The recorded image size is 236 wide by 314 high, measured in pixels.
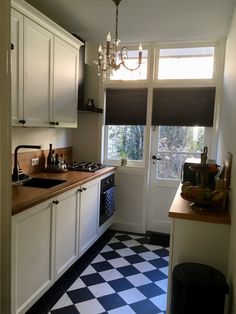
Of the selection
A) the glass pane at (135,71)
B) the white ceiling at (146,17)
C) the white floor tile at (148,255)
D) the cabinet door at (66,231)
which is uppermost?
the white ceiling at (146,17)

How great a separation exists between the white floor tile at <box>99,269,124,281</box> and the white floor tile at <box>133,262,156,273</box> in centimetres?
24

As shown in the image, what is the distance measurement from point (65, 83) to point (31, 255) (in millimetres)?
1801

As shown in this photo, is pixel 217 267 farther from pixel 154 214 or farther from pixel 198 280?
pixel 154 214

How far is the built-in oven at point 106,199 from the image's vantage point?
3245mm

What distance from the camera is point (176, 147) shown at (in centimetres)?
366

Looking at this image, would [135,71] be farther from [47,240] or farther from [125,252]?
[47,240]

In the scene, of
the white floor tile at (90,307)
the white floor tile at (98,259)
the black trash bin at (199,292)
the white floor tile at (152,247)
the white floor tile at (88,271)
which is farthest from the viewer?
the white floor tile at (152,247)

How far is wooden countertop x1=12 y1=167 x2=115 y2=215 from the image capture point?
1764 mm

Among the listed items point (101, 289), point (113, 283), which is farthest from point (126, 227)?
point (101, 289)

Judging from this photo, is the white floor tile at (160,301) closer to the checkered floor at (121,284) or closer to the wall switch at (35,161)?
the checkered floor at (121,284)

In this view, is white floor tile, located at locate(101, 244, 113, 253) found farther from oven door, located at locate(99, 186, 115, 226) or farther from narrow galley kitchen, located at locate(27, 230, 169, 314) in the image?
oven door, located at locate(99, 186, 115, 226)

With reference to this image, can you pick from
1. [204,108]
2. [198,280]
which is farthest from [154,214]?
[198,280]

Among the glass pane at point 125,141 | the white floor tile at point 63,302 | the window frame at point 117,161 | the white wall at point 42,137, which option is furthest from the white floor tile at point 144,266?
the white wall at point 42,137

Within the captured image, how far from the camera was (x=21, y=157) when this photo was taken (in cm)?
271
